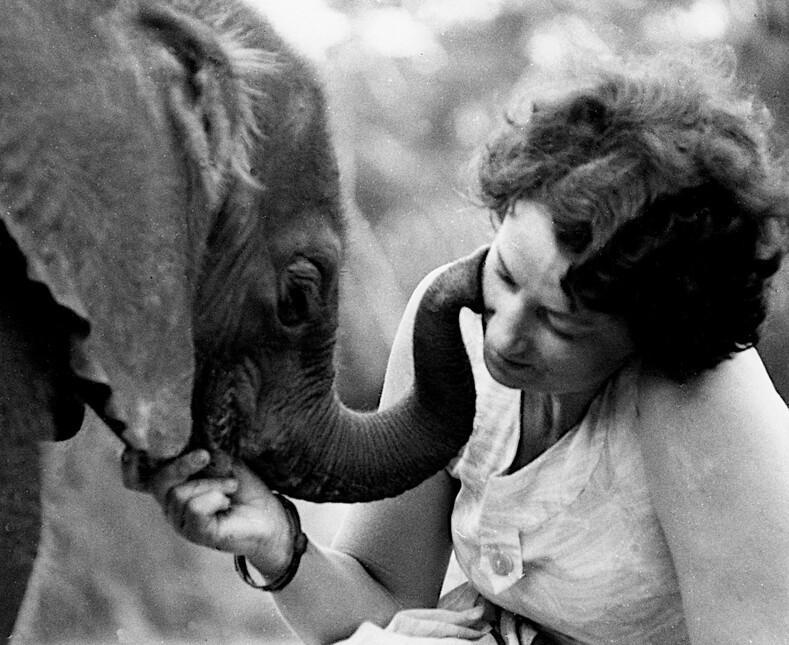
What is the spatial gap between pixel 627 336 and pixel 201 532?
1.44 feet

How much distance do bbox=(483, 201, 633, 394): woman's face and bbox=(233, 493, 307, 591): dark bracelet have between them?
26cm

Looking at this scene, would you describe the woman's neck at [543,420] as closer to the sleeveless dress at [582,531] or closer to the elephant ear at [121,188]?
the sleeveless dress at [582,531]

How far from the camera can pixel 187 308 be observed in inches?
40.5

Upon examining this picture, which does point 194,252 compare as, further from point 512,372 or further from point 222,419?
point 512,372

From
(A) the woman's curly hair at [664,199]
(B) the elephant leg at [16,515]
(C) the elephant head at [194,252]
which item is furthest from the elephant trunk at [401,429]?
(B) the elephant leg at [16,515]

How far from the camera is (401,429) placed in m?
1.25

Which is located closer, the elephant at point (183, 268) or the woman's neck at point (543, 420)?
the elephant at point (183, 268)

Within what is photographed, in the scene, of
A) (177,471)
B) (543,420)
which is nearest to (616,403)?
(543,420)

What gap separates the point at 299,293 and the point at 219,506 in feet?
0.71

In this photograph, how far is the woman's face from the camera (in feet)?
3.68

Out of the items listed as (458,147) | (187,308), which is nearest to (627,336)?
(187,308)

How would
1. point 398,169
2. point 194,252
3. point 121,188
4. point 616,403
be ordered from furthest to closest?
point 398,169, point 616,403, point 194,252, point 121,188

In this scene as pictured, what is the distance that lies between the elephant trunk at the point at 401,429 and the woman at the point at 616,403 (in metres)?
0.03

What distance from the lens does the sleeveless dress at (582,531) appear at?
4.17 ft
